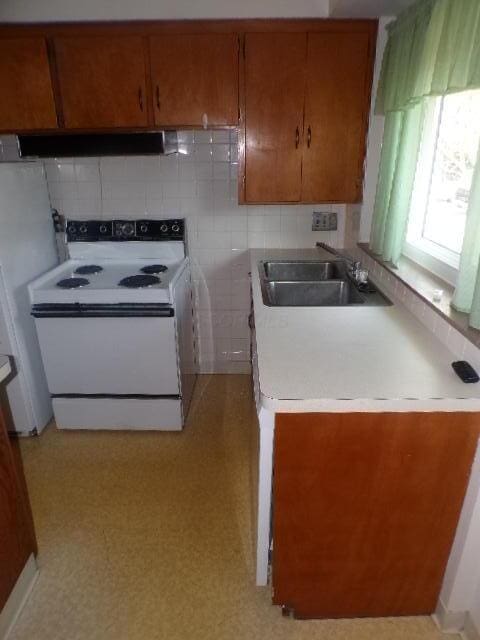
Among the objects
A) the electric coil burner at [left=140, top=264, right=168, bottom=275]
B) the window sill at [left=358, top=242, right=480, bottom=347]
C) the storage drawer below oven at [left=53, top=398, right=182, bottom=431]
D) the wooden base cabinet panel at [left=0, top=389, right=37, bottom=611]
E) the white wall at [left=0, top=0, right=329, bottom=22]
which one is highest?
the white wall at [left=0, top=0, right=329, bottom=22]

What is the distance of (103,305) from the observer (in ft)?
7.06

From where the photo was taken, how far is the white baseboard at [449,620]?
4.53 ft

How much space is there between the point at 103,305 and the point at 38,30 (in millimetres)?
1408

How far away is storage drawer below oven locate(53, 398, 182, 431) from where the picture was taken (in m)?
2.36

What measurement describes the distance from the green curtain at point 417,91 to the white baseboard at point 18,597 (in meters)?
1.82

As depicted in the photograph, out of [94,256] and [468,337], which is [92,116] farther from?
[468,337]

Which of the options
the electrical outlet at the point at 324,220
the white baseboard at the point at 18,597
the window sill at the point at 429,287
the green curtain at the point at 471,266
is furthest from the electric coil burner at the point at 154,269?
the green curtain at the point at 471,266

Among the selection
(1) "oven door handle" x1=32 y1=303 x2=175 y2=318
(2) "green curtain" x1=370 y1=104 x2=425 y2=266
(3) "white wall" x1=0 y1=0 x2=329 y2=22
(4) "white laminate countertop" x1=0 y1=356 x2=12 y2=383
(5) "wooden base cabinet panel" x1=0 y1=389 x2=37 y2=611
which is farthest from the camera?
(1) "oven door handle" x1=32 y1=303 x2=175 y2=318

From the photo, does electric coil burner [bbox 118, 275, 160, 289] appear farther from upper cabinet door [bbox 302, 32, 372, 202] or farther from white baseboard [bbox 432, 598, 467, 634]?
white baseboard [bbox 432, 598, 467, 634]

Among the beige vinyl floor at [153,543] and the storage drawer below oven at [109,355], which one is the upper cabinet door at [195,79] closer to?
the storage drawer below oven at [109,355]

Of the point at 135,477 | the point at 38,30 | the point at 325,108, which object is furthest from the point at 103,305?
the point at 325,108

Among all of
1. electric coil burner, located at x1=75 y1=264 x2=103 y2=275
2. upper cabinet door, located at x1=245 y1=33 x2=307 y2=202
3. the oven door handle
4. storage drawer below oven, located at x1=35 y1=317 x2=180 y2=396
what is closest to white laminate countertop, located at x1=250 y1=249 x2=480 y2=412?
the oven door handle

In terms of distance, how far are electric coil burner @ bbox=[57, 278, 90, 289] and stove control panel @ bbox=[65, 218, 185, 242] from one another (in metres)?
0.46

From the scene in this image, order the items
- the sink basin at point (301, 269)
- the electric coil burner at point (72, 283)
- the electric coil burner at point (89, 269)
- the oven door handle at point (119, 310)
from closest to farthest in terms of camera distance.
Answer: the oven door handle at point (119, 310) → the electric coil burner at point (72, 283) → the sink basin at point (301, 269) → the electric coil burner at point (89, 269)
